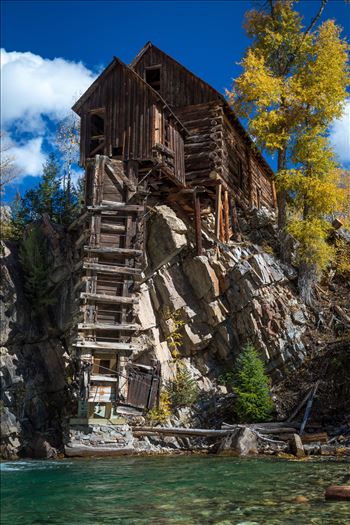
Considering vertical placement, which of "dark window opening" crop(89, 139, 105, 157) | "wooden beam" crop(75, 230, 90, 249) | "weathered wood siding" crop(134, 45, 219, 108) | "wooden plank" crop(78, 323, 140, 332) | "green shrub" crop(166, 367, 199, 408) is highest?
"weathered wood siding" crop(134, 45, 219, 108)

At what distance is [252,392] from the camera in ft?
63.7

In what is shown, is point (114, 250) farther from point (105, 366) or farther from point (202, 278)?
point (202, 278)

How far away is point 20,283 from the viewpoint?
974 inches

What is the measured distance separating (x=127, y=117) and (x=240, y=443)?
15.2 m

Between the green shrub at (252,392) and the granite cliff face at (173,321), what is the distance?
192cm

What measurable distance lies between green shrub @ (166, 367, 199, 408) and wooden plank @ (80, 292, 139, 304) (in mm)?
4197

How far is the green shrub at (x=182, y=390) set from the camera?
20.8 m

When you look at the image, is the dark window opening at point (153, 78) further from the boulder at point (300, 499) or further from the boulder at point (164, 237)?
the boulder at point (300, 499)

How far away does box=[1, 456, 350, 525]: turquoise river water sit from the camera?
23.2 feet

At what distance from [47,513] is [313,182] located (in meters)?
21.3

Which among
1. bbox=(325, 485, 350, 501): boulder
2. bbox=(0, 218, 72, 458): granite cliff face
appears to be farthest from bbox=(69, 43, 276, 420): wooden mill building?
bbox=(325, 485, 350, 501): boulder

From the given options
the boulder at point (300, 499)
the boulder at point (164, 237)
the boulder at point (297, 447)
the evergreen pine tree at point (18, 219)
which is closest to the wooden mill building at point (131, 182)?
the boulder at point (164, 237)

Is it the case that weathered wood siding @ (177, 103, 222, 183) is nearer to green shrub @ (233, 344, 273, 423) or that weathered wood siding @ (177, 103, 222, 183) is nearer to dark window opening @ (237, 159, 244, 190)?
dark window opening @ (237, 159, 244, 190)

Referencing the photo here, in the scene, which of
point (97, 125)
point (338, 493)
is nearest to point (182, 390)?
point (338, 493)
